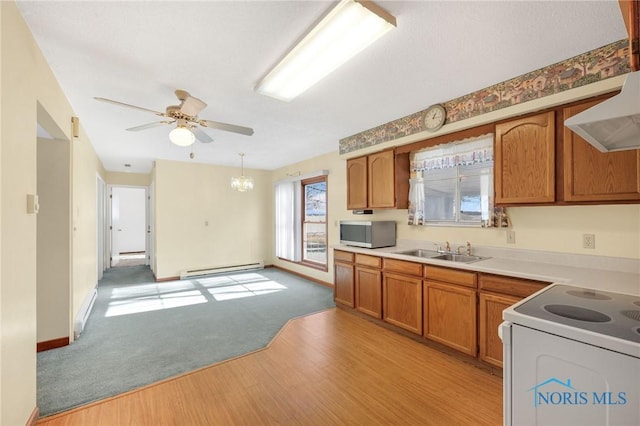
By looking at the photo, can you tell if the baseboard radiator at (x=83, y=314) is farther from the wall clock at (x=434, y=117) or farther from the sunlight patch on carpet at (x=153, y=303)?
the wall clock at (x=434, y=117)

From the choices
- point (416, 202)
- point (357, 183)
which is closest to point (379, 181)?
point (357, 183)

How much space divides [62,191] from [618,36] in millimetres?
4813

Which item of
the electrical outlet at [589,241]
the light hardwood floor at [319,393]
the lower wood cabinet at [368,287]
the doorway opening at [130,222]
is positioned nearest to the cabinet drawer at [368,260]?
the lower wood cabinet at [368,287]

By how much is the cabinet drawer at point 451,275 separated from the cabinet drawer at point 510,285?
0.08 meters

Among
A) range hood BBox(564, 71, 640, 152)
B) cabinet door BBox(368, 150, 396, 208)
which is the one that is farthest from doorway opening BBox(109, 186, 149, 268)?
range hood BBox(564, 71, 640, 152)

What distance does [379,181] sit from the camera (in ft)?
12.0

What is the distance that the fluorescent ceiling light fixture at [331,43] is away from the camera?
4.92 feet

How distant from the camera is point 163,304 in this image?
4137 mm

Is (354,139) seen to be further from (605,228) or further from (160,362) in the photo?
(160,362)

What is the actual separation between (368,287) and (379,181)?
55.2 inches

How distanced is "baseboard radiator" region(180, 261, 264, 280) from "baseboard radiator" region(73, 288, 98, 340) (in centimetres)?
167

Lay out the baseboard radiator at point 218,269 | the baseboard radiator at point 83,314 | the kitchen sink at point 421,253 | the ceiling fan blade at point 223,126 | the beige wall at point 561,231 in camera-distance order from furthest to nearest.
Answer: the baseboard radiator at point 218,269 < the kitchen sink at point 421,253 < the baseboard radiator at point 83,314 < the ceiling fan blade at point 223,126 < the beige wall at point 561,231

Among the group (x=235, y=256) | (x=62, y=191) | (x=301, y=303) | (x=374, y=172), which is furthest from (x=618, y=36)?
(x=235, y=256)

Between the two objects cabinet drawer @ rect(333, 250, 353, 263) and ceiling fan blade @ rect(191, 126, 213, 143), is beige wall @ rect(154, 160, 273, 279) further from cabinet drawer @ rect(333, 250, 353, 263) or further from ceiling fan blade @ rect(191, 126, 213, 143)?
cabinet drawer @ rect(333, 250, 353, 263)
